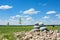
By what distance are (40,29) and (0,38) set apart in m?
10.0

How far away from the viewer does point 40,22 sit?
16.3 metres

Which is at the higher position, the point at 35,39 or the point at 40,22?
the point at 40,22

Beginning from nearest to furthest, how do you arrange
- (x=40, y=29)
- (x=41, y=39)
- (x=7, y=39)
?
(x=7, y=39) → (x=41, y=39) → (x=40, y=29)

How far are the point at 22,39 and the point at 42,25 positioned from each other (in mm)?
8249

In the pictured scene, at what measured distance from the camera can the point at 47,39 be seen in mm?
9055

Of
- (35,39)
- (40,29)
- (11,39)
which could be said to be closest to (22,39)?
(35,39)

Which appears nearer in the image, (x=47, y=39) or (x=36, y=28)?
(x=47, y=39)

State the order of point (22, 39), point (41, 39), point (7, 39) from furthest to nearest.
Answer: point (41, 39) < point (22, 39) < point (7, 39)

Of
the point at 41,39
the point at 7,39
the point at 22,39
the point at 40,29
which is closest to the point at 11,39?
the point at 7,39

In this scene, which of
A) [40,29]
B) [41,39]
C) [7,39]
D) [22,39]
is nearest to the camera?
[7,39]

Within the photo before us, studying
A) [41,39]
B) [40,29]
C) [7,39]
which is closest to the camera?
[7,39]

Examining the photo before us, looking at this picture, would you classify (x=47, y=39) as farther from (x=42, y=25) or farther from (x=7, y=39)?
(x=42, y=25)

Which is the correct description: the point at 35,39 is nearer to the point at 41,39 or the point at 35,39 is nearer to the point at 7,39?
the point at 41,39

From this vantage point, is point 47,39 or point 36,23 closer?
point 47,39
